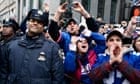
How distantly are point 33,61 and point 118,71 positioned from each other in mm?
1115

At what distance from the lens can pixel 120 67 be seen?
5.73 m

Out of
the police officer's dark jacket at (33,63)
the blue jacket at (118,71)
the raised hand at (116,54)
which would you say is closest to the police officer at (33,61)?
the police officer's dark jacket at (33,63)

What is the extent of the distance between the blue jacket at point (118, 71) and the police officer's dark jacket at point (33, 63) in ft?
1.79

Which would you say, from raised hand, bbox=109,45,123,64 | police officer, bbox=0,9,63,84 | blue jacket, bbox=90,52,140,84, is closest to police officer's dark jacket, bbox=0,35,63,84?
police officer, bbox=0,9,63,84

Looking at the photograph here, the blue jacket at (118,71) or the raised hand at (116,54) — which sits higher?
the raised hand at (116,54)

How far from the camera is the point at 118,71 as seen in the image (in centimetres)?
586

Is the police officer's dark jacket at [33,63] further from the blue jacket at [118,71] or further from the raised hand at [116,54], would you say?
the raised hand at [116,54]

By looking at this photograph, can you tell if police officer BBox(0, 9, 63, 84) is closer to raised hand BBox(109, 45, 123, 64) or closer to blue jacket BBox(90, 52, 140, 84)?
blue jacket BBox(90, 52, 140, 84)

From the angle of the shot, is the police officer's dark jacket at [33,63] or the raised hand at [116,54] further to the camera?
the police officer's dark jacket at [33,63]

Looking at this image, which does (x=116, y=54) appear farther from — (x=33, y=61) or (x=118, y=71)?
(x=33, y=61)

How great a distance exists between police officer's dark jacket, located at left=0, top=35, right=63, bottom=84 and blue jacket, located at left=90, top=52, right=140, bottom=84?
55cm

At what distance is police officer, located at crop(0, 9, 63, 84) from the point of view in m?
6.16

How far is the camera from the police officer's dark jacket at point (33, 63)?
242 inches

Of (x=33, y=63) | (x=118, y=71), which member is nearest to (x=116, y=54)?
(x=118, y=71)
